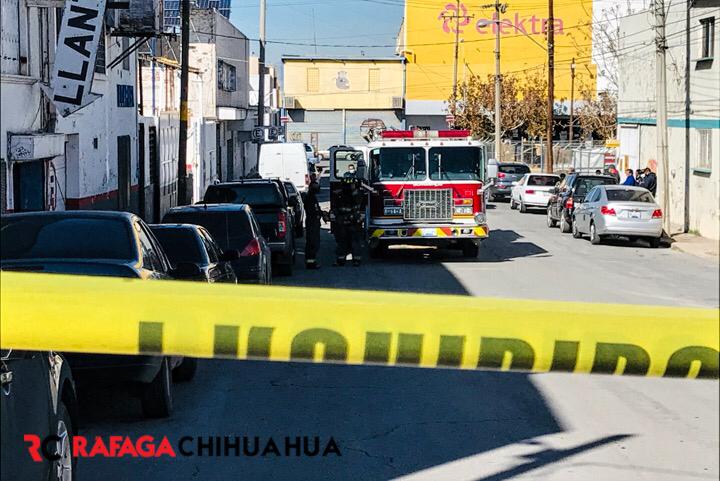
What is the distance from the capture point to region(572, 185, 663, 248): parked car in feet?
61.6

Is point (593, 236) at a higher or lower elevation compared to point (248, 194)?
lower

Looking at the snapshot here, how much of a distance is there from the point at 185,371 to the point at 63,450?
4.68 metres

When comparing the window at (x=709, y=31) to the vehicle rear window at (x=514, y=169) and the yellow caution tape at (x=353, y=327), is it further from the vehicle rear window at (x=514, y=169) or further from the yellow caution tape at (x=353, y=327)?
the vehicle rear window at (x=514, y=169)

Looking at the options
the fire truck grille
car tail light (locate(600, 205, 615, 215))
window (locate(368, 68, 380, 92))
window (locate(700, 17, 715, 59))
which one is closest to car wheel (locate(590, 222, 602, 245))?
car tail light (locate(600, 205, 615, 215))

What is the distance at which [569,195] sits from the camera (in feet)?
101

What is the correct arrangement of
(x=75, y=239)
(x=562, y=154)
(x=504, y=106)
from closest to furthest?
(x=75, y=239)
(x=562, y=154)
(x=504, y=106)

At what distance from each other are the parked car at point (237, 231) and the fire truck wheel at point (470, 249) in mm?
6563

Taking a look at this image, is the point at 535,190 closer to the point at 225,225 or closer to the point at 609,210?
the point at 609,210

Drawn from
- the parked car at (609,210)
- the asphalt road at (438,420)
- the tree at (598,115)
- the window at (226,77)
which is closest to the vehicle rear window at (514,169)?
the window at (226,77)

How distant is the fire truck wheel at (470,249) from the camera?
864 inches

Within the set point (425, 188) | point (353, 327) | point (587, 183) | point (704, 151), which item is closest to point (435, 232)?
point (425, 188)

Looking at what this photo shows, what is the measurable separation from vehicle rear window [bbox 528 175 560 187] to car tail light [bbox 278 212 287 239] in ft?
70.2

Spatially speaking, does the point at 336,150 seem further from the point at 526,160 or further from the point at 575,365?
the point at 526,160

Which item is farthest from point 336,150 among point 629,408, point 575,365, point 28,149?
point 575,365
